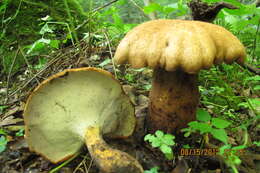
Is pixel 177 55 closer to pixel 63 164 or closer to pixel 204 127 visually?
pixel 204 127

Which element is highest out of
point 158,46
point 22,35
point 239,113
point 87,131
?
point 158,46

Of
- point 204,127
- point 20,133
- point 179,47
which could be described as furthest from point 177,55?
point 20,133

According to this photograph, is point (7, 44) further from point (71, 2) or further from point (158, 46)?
point (158, 46)

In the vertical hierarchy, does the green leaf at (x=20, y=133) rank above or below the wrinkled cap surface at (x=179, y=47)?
below

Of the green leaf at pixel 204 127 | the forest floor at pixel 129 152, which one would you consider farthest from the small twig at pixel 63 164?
the green leaf at pixel 204 127

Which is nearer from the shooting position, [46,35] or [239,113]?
[239,113]

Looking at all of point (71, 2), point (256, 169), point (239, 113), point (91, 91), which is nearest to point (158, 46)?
point (91, 91)

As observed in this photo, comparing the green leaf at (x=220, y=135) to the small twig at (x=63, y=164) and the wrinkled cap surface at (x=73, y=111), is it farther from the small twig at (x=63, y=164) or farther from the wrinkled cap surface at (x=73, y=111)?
the small twig at (x=63, y=164)
